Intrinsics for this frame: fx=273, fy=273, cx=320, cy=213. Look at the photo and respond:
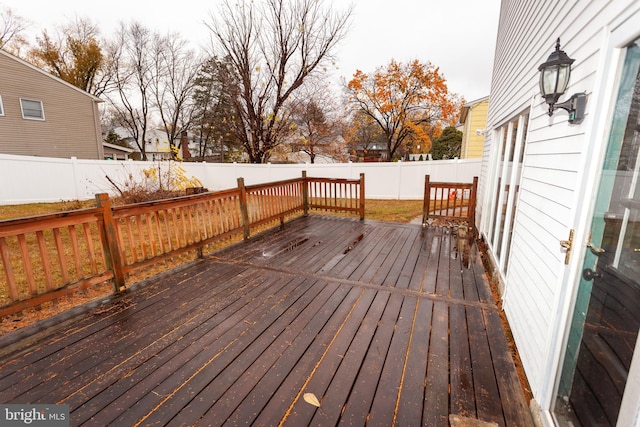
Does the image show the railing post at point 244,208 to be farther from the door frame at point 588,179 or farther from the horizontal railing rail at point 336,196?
the door frame at point 588,179

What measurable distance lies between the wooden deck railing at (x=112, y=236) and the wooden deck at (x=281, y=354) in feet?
1.08

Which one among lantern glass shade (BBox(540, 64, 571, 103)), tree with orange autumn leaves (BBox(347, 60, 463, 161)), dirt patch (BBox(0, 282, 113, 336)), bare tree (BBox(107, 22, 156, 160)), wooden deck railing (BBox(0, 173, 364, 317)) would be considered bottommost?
dirt patch (BBox(0, 282, 113, 336))

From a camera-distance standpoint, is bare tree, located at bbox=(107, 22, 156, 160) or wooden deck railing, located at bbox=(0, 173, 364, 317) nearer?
wooden deck railing, located at bbox=(0, 173, 364, 317)

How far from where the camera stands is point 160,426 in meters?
1.55

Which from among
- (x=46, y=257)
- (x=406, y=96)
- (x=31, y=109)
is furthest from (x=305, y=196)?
(x=31, y=109)

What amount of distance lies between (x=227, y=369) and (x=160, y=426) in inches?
19.7

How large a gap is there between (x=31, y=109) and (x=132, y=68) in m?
9.98

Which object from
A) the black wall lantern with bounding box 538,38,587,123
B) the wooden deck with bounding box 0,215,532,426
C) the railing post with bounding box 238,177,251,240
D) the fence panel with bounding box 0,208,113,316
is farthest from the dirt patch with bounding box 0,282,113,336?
the black wall lantern with bounding box 538,38,587,123

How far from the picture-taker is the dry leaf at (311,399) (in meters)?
1.71

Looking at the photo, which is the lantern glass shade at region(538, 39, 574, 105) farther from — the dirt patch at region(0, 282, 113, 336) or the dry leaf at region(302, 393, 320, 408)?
the dirt patch at region(0, 282, 113, 336)

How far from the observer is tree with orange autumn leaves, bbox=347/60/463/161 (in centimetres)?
1515

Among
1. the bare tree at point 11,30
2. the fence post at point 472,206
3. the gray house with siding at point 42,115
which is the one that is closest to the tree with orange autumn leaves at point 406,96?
the fence post at point 472,206

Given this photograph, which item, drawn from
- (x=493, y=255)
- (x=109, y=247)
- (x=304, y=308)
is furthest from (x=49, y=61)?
(x=493, y=255)

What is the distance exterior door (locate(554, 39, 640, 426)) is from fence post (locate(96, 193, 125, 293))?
391cm
